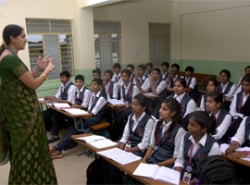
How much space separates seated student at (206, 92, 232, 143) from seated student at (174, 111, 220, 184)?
1.94ft

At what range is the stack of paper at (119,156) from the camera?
70.8 inches

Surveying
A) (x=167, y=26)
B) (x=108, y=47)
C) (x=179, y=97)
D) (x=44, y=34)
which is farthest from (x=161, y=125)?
(x=167, y=26)

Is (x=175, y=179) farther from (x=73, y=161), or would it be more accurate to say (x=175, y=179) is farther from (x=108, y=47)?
(x=108, y=47)

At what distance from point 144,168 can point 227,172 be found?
2.04 ft

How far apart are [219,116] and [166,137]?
2.59 feet

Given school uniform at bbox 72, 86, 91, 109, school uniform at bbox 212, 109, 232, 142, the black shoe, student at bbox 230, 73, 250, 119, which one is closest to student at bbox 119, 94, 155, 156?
school uniform at bbox 212, 109, 232, 142

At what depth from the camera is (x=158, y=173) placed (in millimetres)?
1575

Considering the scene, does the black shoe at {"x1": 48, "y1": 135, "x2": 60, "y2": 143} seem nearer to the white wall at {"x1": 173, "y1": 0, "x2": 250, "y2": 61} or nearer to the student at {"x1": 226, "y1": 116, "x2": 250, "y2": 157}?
the student at {"x1": 226, "y1": 116, "x2": 250, "y2": 157}

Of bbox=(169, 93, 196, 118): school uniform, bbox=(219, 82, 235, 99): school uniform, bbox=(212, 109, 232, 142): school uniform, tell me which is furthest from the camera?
bbox=(219, 82, 235, 99): school uniform

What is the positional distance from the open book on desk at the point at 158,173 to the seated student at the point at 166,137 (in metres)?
0.27

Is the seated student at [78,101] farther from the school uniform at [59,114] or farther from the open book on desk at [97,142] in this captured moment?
the open book on desk at [97,142]

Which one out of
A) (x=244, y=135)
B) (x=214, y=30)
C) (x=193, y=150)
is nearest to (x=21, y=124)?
(x=193, y=150)

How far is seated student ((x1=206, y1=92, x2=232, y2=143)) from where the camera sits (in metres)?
2.38

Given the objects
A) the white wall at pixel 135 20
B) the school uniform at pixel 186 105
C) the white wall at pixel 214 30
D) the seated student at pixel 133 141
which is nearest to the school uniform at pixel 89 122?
the seated student at pixel 133 141
